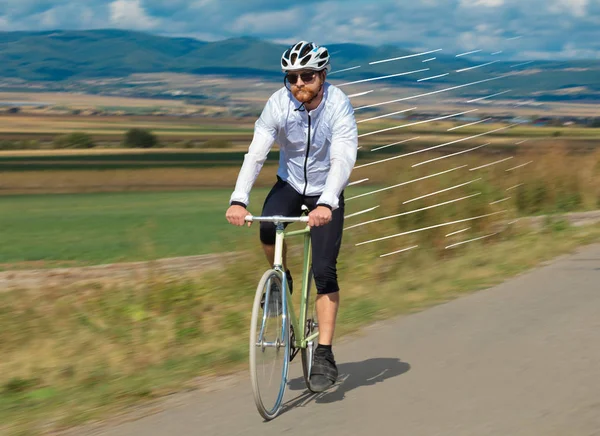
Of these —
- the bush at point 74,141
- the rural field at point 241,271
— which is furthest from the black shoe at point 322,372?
the bush at point 74,141

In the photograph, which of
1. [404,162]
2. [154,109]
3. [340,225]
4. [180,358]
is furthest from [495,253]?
[154,109]

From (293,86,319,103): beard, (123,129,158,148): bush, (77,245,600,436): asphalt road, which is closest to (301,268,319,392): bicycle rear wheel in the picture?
(77,245,600,436): asphalt road

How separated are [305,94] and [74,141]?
96.8 m

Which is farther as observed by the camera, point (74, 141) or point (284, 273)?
point (74, 141)

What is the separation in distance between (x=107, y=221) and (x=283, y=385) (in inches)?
1148

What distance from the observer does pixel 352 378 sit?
6.67 metres

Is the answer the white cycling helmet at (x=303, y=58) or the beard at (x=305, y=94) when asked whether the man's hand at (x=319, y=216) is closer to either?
the beard at (x=305, y=94)

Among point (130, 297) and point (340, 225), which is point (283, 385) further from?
point (130, 297)

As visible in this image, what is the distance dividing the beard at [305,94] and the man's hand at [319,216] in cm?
61

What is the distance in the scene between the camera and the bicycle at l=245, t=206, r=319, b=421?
5473mm

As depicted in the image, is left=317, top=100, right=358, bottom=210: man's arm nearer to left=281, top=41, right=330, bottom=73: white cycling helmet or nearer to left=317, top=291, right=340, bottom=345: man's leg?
left=281, top=41, right=330, bottom=73: white cycling helmet

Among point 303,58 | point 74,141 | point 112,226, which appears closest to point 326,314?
point 303,58

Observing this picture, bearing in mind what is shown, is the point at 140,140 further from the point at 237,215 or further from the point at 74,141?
the point at 237,215

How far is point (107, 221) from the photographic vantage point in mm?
34406
